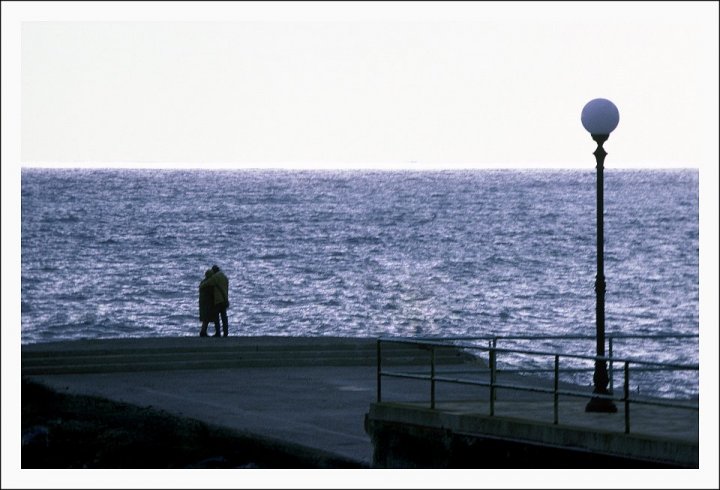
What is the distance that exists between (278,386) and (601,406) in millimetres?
7550

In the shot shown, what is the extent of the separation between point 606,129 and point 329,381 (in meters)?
7.78

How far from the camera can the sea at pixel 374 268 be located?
169 ft

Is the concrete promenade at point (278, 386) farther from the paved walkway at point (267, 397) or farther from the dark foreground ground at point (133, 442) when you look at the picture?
the dark foreground ground at point (133, 442)

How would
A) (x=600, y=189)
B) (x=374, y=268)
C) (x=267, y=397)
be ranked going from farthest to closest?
(x=374, y=268)
(x=267, y=397)
(x=600, y=189)

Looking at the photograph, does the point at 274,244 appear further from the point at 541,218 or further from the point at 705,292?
the point at 705,292

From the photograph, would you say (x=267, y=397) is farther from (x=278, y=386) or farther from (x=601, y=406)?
(x=601, y=406)

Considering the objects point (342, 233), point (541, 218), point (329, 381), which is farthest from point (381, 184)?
point (329, 381)

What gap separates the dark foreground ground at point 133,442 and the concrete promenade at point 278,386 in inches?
7.5

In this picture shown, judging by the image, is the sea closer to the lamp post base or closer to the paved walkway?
the paved walkway

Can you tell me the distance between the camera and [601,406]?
48.1 ft

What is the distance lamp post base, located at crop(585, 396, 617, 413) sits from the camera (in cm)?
1462

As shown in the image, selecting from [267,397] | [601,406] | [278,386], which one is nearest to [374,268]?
[278,386]

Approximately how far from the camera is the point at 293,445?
16266 millimetres

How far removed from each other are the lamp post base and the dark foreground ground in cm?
234
